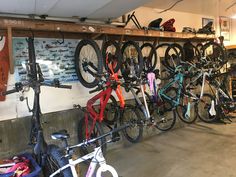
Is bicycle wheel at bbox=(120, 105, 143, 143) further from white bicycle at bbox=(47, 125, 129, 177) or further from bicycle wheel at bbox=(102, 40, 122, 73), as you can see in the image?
white bicycle at bbox=(47, 125, 129, 177)

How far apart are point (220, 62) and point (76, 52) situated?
10.4ft

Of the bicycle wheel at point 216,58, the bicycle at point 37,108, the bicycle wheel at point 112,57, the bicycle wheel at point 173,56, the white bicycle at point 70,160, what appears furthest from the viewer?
the bicycle wheel at point 216,58

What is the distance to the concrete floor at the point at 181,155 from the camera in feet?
10.4

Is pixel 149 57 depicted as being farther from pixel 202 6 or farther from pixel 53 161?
pixel 53 161

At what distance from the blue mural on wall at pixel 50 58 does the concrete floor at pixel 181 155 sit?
59.6 inches

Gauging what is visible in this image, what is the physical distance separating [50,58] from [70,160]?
1.87 meters

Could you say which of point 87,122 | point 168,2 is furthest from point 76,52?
point 168,2

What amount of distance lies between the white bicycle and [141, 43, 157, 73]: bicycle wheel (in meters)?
2.27

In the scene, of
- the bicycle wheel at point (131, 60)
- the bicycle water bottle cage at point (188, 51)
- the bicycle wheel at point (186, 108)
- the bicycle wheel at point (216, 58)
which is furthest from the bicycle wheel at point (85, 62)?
the bicycle wheel at point (216, 58)

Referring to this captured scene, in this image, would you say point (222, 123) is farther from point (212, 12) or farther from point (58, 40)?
point (58, 40)

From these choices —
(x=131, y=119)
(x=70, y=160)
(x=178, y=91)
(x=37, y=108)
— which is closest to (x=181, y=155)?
(x=131, y=119)

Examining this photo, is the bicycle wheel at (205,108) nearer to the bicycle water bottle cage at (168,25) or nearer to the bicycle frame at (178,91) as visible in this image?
the bicycle frame at (178,91)

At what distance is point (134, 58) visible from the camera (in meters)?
4.04

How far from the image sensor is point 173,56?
16.4 feet
